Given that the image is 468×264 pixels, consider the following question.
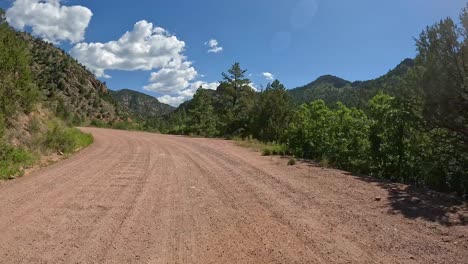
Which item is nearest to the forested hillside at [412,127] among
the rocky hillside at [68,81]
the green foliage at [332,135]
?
the green foliage at [332,135]

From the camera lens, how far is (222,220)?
7.47 metres

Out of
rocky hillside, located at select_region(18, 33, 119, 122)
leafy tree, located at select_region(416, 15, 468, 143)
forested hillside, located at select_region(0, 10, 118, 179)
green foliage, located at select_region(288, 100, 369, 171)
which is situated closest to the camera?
leafy tree, located at select_region(416, 15, 468, 143)

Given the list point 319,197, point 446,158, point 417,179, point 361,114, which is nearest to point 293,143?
point 361,114

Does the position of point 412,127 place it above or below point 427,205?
above

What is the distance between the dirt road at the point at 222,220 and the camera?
5.77 meters

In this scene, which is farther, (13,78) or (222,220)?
(13,78)

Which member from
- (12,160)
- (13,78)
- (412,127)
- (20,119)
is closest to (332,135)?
(412,127)

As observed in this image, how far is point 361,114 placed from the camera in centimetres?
1633

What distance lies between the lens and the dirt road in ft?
18.9

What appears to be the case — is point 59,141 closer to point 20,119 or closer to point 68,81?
point 20,119

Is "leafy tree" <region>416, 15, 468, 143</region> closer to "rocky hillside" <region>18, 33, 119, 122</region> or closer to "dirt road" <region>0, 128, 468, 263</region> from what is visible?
"dirt road" <region>0, 128, 468, 263</region>

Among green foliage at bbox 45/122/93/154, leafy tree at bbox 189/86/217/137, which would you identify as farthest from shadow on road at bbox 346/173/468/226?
leafy tree at bbox 189/86/217/137

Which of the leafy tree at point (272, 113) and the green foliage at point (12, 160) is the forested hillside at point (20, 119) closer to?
the green foliage at point (12, 160)

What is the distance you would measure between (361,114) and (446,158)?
5.48 m
